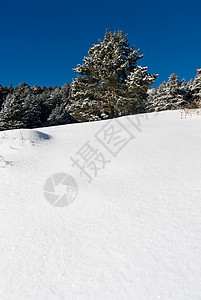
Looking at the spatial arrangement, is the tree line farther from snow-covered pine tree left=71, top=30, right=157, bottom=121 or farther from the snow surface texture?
the snow surface texture

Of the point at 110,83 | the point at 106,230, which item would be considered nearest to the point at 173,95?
the point at 110,83

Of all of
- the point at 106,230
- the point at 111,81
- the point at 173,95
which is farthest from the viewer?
the point at 173,95

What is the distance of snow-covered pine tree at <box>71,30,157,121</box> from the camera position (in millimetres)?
10750

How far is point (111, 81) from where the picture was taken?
431 inches

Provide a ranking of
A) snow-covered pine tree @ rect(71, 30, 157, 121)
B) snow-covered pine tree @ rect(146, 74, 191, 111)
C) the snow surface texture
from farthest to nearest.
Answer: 1. snow-covered pine tree @ rect(146, 74, 191, 111)
2. snow-covered pine tree @ rect(71, 30, 157, 121)
3. the snow surface texture

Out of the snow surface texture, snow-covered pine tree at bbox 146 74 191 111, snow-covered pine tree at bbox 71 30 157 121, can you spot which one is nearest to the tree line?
snow-covered pine tree at bbox 71 30 157 121

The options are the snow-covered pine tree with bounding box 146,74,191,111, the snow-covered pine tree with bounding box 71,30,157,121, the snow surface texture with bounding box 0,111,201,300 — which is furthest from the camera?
the snow-covered pine tree with bounding box 146,74,191,111

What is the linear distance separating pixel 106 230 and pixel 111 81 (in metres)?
11.0

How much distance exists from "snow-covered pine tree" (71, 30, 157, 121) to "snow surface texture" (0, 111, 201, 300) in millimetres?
9120

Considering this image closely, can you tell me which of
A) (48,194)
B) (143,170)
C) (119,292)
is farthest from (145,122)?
(119,292)

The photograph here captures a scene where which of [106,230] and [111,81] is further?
[111,81]

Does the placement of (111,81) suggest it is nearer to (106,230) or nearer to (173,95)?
(106,230)

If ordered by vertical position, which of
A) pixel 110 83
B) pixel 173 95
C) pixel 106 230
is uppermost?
pixel 173 95

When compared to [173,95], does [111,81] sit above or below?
below
